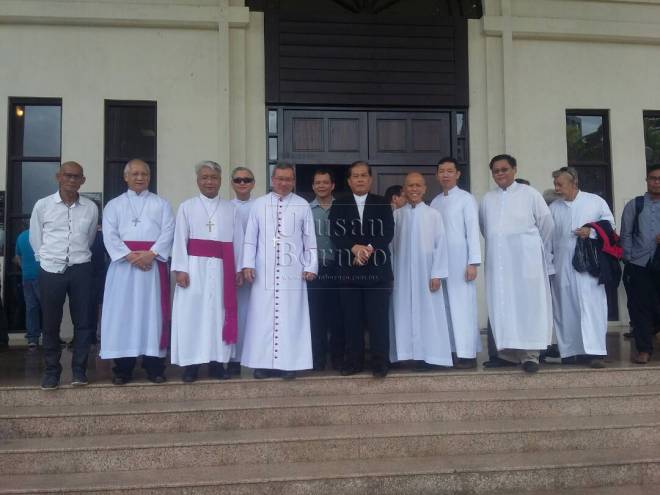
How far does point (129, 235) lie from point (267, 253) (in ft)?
3.96

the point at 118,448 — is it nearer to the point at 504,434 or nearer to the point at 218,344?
the point at 218,344

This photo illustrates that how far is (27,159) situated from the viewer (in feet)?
27.3

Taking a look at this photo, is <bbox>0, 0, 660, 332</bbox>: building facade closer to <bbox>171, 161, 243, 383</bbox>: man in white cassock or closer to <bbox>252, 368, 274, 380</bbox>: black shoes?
<bbox>171, 161, 243, 383</bbox>: man in white cassock

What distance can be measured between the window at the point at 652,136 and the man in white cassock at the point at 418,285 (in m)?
5.29

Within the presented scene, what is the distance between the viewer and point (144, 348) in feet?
17.2

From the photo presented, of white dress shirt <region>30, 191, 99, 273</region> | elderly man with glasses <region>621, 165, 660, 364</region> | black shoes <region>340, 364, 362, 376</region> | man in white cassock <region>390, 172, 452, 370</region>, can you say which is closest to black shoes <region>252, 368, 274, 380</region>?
black shoes <region>340, 364, 362, 376</region>

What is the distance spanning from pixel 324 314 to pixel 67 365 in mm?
2706

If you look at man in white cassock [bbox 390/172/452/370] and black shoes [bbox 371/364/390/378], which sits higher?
man in white cassock [bbox 390/172/452/370]

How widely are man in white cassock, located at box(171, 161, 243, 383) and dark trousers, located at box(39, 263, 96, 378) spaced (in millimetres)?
724

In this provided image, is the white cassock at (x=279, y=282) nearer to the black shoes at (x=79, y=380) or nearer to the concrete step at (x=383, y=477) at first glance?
the concrete step at (x=383, y=477)

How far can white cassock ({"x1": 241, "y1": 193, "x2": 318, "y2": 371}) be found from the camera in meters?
5.25

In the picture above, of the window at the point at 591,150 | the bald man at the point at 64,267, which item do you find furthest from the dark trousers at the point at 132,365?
the window at the point at 591,150

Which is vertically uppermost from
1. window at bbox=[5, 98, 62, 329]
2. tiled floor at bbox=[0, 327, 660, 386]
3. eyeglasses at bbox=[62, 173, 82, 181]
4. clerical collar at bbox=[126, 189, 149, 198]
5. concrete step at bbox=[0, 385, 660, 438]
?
window at bbox=[5, 98, 62, 329]

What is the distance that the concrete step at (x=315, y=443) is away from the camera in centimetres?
427
